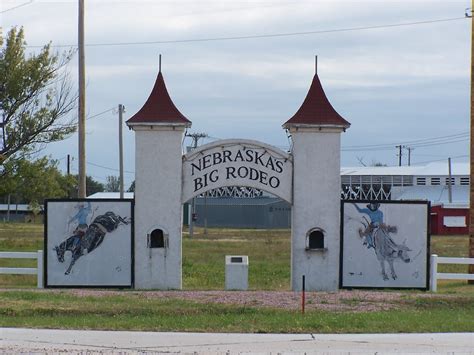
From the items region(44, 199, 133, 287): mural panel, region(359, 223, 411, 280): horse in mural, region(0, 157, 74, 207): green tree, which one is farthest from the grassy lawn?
region(0, 157, 74, 207): green tree

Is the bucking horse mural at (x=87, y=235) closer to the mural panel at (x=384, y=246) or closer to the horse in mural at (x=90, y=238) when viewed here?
the horse in mural at (x=90, y=238)

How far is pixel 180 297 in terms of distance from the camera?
63.0 ft

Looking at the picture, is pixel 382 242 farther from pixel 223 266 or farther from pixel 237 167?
pixel 223 266

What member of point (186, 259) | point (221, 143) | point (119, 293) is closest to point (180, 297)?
point (119, 293)

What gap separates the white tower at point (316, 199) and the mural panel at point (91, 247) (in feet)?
13.7

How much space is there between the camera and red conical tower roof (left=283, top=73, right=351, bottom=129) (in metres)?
22.6

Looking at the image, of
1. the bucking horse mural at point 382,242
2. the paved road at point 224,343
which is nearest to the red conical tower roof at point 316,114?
the bucking horse mural at point 382,242

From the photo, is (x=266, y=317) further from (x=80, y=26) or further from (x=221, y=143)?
(x=80, y=26)

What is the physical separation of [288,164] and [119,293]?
539 centimetres

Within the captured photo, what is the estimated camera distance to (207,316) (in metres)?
16.5

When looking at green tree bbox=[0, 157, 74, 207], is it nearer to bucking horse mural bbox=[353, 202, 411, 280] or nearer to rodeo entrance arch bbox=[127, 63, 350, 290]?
rodeo entrance arch bbox=[127, 63, 350, 290]

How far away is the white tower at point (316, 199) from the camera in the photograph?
22.7 m

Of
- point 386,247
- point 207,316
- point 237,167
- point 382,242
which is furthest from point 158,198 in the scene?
point 207,316

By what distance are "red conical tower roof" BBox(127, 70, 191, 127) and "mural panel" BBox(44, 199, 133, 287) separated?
2.07 m
